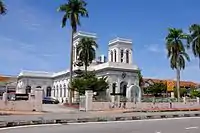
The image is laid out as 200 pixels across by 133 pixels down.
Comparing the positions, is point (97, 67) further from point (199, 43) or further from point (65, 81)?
point (199, 43)

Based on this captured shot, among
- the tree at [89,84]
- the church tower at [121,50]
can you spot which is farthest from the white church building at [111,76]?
the tree at [89,84]

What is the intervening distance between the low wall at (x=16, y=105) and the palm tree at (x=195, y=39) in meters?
31.4

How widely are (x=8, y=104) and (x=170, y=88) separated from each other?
66.3 m

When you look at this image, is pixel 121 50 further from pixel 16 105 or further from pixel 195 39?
pixel 16 105

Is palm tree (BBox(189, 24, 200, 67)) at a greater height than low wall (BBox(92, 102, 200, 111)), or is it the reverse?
palm tree (BBox(189, 24, 200, 67))

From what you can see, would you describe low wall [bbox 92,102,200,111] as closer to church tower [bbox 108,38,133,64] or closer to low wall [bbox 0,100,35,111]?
low wall [bbox 0,100,35,111]

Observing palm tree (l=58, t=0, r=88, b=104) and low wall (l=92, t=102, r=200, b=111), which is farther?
palm tree (l=58, t=0, r=88, b=104)

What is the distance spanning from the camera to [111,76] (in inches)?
2322

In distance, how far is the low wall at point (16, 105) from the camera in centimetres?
3519

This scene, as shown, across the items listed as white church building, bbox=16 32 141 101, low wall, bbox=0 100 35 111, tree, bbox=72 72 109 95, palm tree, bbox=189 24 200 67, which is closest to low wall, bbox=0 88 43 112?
low wall, bbox=0 100 35 111

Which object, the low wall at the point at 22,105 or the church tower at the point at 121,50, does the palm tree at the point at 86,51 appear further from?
the low wall at the point at 22,105

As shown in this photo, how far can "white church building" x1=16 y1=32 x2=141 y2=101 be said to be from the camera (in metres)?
59.2

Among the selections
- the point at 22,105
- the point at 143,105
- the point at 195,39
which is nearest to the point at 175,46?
the point at 195,39

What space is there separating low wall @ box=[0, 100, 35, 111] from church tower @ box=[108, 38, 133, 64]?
32.8 meters
